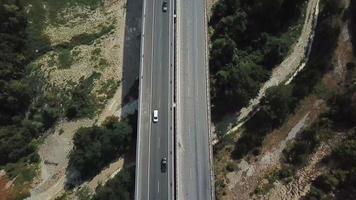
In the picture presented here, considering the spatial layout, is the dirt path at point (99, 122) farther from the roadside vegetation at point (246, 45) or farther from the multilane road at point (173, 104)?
the roadside vegetation at point (246, 45)

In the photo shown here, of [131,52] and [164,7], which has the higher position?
[164,7]

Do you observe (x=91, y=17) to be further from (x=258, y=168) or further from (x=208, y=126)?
(x=258, y=168)

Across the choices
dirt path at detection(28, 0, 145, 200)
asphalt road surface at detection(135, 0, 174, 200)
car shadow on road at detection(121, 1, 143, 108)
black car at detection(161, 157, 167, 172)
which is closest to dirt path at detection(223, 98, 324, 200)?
black car at detection(161, 157, 167, 172)

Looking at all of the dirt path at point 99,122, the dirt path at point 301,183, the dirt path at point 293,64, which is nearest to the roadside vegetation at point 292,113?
the dirt path at point 301,183

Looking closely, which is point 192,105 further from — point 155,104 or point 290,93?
point 290,93

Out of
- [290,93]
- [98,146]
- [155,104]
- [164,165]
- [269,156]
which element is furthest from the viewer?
[155,104]

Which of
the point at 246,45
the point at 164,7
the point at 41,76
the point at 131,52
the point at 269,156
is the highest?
the point at 164,7

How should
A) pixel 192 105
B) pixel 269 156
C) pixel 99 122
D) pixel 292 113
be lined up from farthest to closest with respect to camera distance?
pixel 99 122
pixel 192 105
pixel 292 113
pixel 269 156

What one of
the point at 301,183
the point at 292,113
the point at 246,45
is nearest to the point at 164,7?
the point at 246,45
